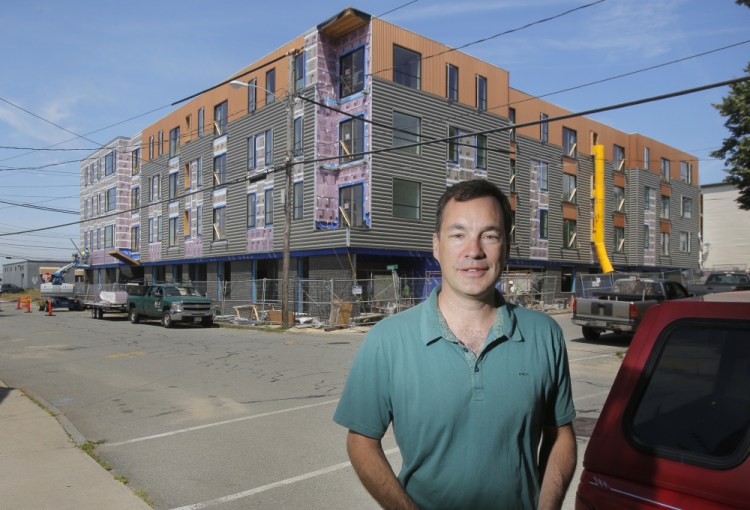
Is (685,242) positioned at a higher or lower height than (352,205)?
lower

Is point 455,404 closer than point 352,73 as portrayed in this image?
Yes

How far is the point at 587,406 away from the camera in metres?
8.52

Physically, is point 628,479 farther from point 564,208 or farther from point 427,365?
point 564,208

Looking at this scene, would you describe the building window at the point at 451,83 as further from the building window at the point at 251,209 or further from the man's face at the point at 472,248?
the man's face at the point at 472,248

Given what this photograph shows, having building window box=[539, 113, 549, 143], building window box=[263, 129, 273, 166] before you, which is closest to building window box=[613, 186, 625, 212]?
building window box=[539, 113, 549, 143]

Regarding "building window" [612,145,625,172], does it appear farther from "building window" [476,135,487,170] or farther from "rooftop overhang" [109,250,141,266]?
"rooftop overhang" [109,250,141,266]

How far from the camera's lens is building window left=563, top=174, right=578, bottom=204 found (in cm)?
3750

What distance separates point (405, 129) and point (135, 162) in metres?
29.3

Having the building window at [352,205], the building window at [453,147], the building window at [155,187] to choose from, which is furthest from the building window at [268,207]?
the building window at [155,187]

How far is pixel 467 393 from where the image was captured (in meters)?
1.95

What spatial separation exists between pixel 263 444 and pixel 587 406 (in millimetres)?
4781

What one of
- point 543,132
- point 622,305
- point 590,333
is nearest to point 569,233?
point 543,132

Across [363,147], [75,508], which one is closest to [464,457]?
[75,508]

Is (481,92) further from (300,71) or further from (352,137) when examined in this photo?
(300,71)
